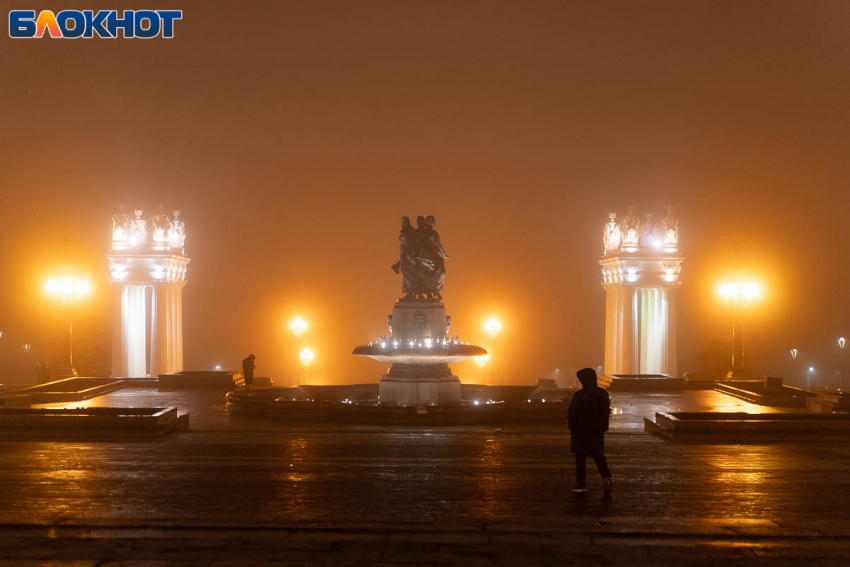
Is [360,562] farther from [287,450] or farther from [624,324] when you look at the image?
[624,324]

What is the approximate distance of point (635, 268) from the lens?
43.7 meters

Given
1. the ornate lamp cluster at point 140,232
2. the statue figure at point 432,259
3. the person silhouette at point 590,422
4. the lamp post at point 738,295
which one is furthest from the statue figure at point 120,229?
the person silhouette at point 590,422

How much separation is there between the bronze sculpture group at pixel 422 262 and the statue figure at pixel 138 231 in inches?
808

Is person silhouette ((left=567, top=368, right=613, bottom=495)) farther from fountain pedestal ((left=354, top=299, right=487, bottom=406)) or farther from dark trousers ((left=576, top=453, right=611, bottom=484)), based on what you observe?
fountain pedestal ((left=354, top=299, right=487, bottom=406))

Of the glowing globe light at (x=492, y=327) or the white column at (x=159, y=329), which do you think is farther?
the white column at (x=159, y=329)

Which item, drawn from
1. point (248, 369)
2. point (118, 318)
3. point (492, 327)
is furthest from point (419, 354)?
point (118, 318)

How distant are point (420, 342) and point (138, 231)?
21.9 meters

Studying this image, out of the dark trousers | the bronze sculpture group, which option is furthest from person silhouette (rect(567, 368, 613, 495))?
the bronze sculpture group

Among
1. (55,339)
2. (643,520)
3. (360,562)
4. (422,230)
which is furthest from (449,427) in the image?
(55,339)

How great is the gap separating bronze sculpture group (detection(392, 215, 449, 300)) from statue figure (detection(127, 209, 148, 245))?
20.5m

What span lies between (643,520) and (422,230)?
57.2 feet

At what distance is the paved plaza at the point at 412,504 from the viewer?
9.20 meters

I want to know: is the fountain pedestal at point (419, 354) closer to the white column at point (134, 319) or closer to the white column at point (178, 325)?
A: the white column at point (134, 319)

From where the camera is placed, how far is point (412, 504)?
11.4 m
